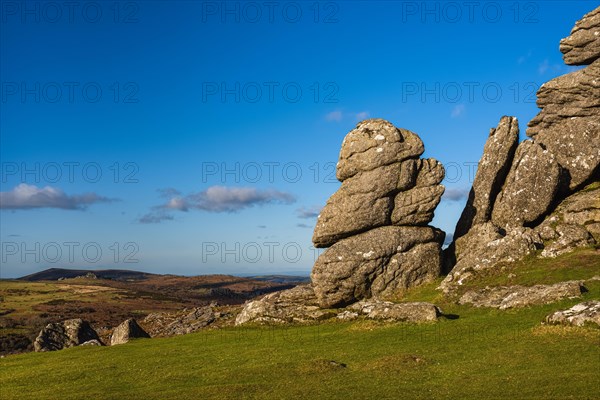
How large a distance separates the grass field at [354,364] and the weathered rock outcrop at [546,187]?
8.10 meters

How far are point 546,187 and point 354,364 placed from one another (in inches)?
1572

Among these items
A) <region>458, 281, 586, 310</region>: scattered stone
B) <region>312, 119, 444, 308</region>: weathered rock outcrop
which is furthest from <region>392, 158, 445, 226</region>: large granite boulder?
<region>458, 281, 586, 310</region>: scattered stone

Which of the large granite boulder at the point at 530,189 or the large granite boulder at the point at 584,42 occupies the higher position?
the large granite boulder at the point at 584,42

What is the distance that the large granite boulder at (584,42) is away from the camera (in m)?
70.2

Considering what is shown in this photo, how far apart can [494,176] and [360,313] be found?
27217 millimetres

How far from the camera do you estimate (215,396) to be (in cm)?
2781

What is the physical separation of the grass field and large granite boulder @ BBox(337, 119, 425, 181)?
63.1 ft

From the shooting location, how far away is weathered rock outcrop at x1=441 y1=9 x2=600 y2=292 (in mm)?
54062

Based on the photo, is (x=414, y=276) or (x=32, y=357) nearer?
(x=32, y=357)

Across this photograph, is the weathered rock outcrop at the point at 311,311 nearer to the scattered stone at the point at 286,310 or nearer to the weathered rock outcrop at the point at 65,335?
the scattered stone at the point at 286,310

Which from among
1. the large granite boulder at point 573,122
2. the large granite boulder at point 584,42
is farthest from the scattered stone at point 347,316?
the large granite boulder at point 584,42

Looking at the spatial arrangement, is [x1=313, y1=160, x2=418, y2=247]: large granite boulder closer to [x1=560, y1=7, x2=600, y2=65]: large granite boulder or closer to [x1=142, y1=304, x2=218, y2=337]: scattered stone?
[x1=142, y1=304, x2=218, y2=337]: scattered stone

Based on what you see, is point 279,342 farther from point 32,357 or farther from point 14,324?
point 14,324

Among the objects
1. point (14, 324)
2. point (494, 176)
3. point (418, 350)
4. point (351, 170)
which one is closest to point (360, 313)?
point (418, 350)
